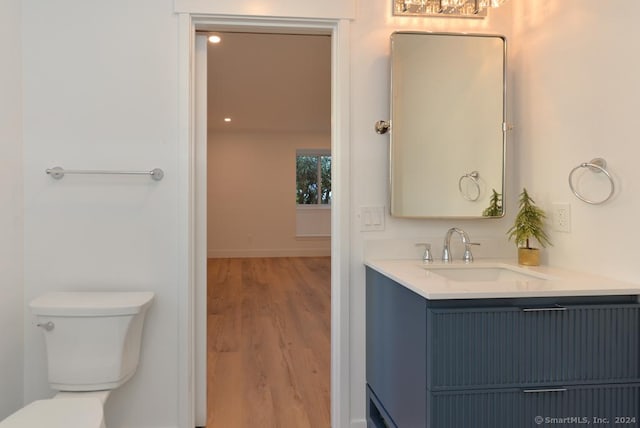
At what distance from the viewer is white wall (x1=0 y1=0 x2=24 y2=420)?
1.82 metres

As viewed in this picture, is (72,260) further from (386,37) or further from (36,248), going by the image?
(386,37)

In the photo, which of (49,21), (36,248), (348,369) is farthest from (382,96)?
(36,248)

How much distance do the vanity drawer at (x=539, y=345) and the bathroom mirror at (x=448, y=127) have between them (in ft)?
2.61

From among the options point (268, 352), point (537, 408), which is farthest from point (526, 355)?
point (268, 352)

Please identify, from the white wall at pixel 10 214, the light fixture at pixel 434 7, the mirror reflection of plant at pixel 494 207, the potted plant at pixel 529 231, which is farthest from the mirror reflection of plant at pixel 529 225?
the white wall at pixel 10 214

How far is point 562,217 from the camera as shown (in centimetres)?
190

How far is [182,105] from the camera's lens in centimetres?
203

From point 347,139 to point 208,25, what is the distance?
815mm

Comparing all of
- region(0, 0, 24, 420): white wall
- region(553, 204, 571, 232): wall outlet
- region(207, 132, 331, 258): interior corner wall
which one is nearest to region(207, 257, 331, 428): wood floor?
region(0, 0, 24, 420): white wall

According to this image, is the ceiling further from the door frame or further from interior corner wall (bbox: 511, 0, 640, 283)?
interior corner wall (bbox: 511, 0, 640, 283)

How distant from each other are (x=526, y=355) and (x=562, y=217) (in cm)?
73

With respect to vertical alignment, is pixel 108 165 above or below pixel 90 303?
above

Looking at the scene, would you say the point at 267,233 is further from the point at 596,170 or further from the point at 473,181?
the point at 596,170

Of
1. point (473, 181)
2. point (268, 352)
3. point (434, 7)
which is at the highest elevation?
point (434, 7)
